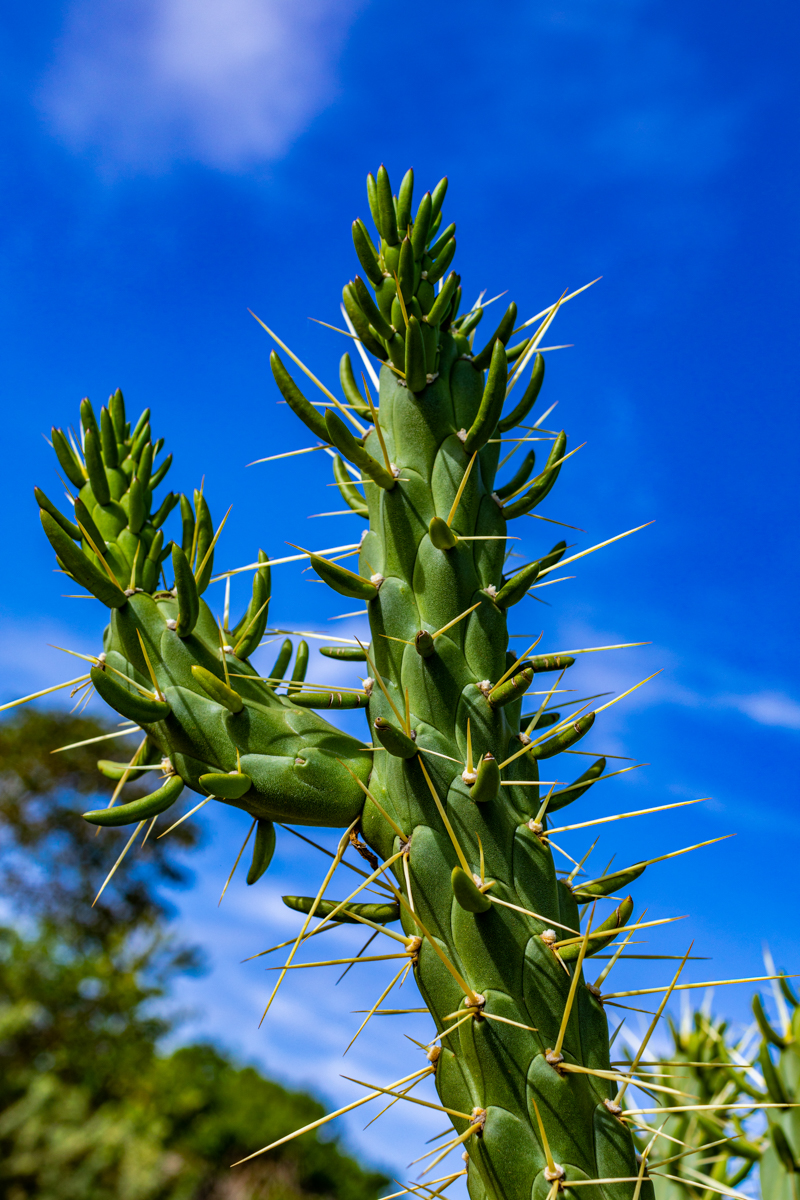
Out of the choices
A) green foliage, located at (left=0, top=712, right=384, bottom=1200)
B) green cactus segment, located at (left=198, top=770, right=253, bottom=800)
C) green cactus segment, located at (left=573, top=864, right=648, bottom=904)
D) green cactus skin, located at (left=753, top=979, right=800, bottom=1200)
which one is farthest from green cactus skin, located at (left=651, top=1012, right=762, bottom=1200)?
green foliage, located at (left=0, top=712, right=384, bottom=1200)

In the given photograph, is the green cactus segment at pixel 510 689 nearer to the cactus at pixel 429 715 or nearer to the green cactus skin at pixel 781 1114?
the cactus at pixel 429 715

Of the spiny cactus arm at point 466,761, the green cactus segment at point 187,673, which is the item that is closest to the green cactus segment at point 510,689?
the spiny cactus arm at point 466,761

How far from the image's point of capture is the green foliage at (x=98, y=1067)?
718cm

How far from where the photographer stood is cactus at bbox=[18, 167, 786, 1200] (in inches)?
43.6

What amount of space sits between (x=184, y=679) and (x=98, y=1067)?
9842 mm

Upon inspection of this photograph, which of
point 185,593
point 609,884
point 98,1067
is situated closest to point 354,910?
point 609,884

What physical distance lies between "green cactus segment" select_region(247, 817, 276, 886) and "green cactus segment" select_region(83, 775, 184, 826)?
0.15 meters

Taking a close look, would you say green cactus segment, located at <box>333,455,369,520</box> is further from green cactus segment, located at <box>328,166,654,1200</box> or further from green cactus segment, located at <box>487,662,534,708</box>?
green cactus segment, located at <box>487,662,534,708</box>

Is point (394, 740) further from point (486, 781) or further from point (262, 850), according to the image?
point (262, 850)

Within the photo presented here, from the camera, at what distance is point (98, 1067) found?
9250 millimetres

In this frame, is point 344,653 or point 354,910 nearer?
point 354,910

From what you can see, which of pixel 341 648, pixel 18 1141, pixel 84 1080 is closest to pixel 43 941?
pixel 84 1080

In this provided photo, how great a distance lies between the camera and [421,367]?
1.33 m

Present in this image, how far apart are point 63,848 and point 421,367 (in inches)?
631
